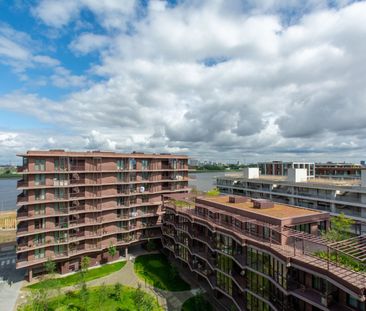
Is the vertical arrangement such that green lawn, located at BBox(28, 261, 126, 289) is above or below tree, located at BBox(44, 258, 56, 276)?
below

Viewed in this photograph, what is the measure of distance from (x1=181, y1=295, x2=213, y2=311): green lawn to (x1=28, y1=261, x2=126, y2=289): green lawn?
14.6 metres

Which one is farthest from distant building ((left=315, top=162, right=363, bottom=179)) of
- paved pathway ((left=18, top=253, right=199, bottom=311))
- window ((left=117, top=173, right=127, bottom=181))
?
window ((left=117, top=173, right=127, bottom=181))

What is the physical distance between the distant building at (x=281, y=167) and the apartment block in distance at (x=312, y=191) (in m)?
16.1

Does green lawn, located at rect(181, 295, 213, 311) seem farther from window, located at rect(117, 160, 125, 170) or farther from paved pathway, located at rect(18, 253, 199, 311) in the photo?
window, located at rect(117, 160, 125, 170)

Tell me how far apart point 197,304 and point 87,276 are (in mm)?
18279

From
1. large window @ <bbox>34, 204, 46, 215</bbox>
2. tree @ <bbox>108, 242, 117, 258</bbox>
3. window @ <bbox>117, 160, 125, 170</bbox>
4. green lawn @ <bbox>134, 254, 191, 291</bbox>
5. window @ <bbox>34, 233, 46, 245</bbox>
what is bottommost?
green lawn @ <bbox>134, 254, 191, 291</bbox>

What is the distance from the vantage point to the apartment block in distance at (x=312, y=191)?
139 feet

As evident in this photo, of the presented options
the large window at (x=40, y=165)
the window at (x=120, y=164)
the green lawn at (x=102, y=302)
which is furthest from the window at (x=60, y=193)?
the green lawn at (x=102, y=302)

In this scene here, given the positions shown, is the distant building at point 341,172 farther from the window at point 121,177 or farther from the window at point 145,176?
the window at point 121,177

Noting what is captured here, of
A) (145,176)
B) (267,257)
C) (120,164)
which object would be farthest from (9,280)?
(267,257)

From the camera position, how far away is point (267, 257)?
2523 centimetres

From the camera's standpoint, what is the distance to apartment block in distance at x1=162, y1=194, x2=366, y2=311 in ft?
65.1

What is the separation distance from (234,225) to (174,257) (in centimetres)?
2011

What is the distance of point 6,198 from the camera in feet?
372
